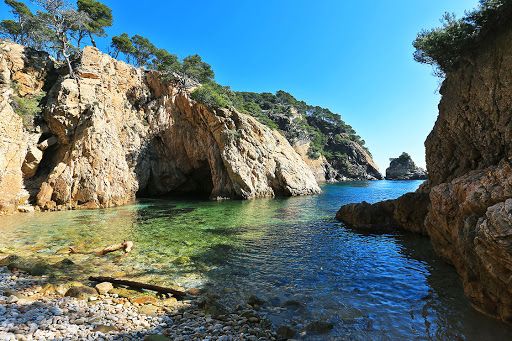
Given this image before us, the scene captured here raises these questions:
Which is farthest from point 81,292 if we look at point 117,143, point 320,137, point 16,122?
point 320,137

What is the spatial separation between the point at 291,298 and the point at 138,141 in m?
36.8

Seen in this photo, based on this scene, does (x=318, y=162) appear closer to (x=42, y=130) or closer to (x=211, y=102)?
(x=211, y=102)

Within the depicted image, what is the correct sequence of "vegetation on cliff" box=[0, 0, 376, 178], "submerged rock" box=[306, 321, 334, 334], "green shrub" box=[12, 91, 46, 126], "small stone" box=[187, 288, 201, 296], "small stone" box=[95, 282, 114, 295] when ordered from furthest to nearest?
"vegetation on cliff" box=[0, 0, 376, 178], "green shrub" box=[12, 91, 46, 126], "small stone" box=[187, 288, 201, 296], "small stone" box=[95, 282, 114, 295], "submerged rock" box=[306, 321, 334, 334]

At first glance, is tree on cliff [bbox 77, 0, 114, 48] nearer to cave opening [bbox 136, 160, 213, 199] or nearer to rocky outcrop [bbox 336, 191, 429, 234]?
cave opening [bbox 136, 160, 213, 199]

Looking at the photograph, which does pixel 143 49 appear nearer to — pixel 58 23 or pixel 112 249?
pixel 58 23

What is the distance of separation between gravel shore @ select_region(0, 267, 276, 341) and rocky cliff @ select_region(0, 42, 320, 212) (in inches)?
833

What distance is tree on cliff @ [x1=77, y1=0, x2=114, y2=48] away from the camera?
44.3m

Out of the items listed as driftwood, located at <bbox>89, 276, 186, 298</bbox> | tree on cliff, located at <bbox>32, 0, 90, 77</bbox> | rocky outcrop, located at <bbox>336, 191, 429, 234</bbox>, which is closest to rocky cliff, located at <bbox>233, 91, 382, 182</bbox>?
tree on cliff, located at <bbox>32, 0, 90, 77</bbox>

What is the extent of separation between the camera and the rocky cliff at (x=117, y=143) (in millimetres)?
27719

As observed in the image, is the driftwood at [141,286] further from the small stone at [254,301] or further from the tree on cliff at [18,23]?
the tree on cliff at [18,23]

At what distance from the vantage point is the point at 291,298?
8648mm

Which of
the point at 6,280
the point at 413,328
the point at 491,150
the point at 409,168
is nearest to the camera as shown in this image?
the point at 413,328

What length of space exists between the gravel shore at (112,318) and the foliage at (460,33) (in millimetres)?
14398

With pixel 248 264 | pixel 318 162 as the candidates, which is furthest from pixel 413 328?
pixel 318 162
